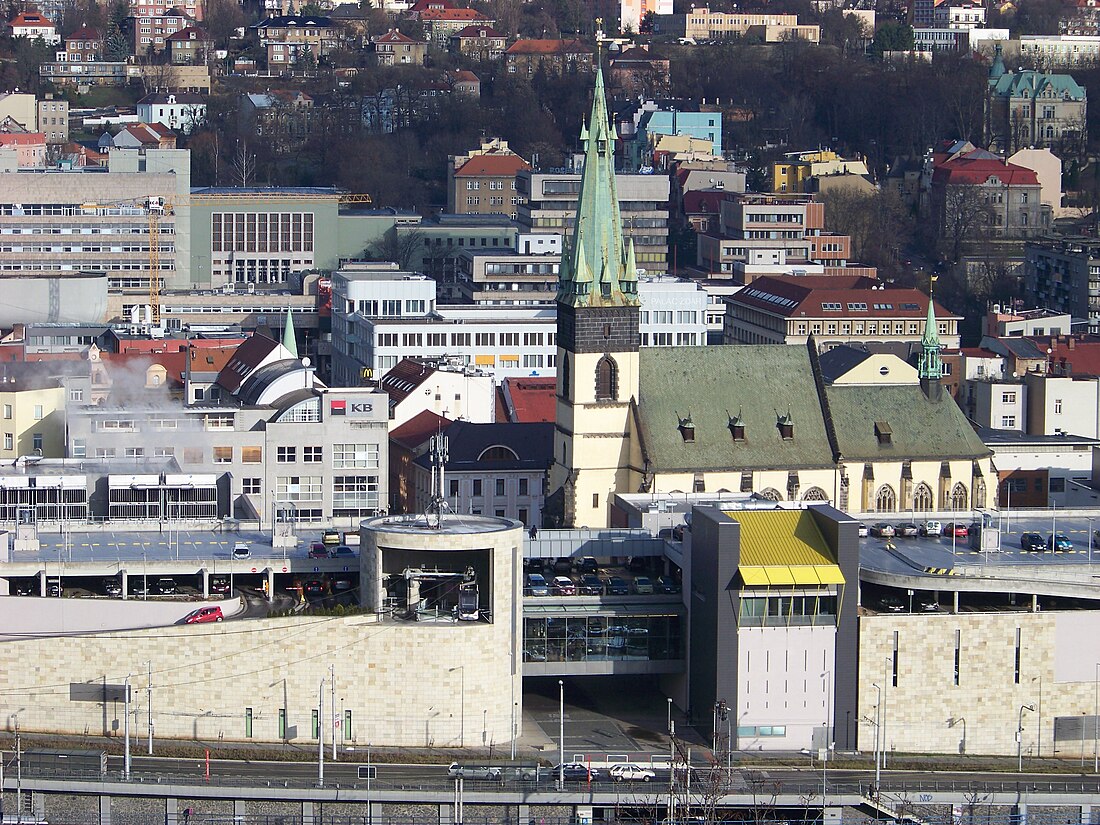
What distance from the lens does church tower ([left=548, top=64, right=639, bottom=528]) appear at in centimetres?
12138

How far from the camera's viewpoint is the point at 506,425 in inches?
5404

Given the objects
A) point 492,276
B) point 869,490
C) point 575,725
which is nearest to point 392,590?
point 575,725

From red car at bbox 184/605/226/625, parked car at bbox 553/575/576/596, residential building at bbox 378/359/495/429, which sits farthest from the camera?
residential building at bbox 378/359/495/429

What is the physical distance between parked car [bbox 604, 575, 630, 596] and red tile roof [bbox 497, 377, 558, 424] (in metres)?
45.5

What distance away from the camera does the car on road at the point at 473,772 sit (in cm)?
8962

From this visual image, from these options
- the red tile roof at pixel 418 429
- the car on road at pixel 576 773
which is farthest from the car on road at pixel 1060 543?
the red tile roof at pixel 418 429

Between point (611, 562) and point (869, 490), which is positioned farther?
point (869, 490)

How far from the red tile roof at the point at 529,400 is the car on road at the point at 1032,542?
146 ft

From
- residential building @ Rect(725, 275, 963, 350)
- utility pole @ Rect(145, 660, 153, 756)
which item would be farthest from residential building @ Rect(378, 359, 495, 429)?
utility pole @ Rect(145, 660, 153, 756)

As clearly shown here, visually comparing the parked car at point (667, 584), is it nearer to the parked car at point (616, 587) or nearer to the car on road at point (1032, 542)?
the parked car at point (616, 587)

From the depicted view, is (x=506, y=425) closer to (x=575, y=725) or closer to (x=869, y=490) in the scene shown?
(x=869, y=490)

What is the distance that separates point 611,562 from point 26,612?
71.4 ft

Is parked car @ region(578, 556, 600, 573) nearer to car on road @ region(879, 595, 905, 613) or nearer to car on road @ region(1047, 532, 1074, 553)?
car on road @ region(879, 595, 905, 613)

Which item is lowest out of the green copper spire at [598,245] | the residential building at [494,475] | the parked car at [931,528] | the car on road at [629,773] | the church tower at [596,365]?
the car on road at [629,773]
